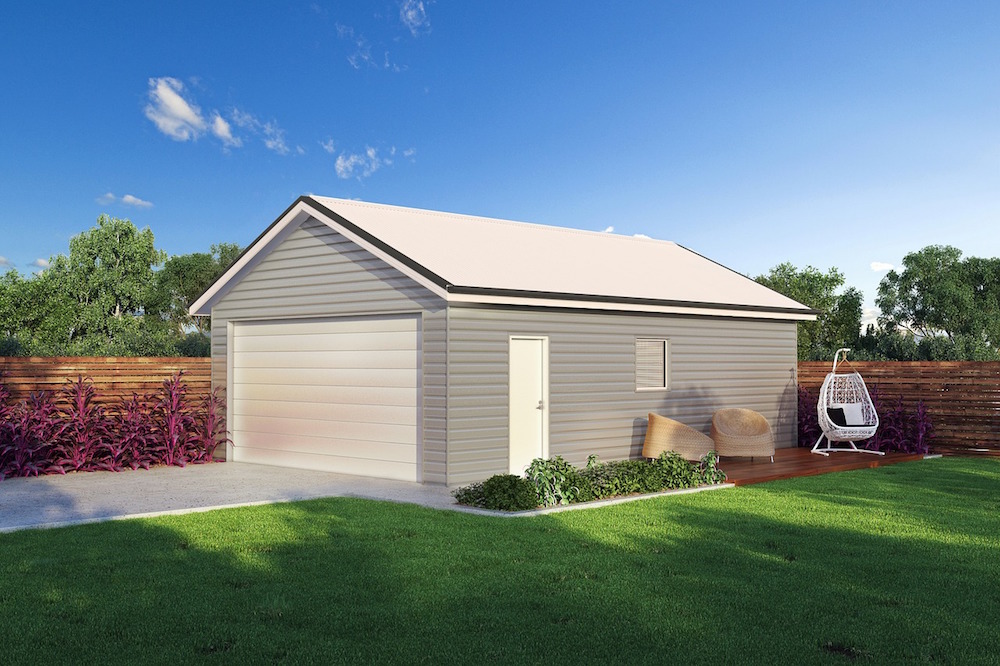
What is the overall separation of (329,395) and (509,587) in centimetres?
785

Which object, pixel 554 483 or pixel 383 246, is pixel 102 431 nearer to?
pixel 383 246

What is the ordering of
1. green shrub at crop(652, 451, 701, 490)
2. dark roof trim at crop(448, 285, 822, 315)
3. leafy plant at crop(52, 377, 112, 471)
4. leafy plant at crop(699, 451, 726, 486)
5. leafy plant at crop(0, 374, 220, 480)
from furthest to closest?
leafy plant at crop(52, 377, 112, 471), leafy plant at crop(0, 374, 220, 480), leafy plant at crop(699, 451, 726, 486), dark roof trim at crop(448, 285, 822, 315), green shrub at crop(652, 451, 701, 490)

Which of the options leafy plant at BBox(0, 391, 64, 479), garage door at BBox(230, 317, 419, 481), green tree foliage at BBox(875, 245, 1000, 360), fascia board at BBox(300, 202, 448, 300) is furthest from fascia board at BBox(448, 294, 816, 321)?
green tree foliage at BBox(875, 245, 1000, 360)

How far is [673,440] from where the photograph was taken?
13.1 meters

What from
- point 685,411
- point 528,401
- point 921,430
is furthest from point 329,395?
point 921,430

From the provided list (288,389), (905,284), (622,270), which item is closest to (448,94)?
(622,270)

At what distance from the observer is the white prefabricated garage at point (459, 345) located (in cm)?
1181

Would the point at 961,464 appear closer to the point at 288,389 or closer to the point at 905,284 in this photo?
the point at 288,389

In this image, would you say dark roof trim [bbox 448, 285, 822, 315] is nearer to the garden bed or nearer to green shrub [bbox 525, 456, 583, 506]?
the garden bed

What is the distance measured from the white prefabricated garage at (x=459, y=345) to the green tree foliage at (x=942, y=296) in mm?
43105

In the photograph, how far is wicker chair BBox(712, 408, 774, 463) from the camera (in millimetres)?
13805

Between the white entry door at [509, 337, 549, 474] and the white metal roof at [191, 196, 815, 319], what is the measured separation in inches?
28.0

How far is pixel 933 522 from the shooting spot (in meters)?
8.91

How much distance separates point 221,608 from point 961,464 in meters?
12.9
